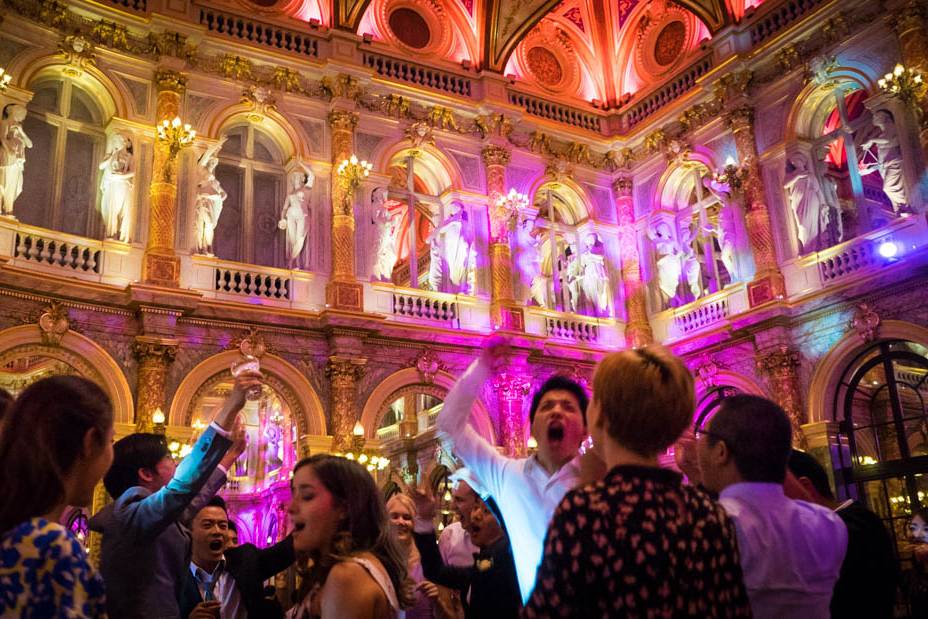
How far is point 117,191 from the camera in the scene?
12.5 meters

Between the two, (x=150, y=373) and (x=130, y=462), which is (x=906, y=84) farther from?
(x=130, y=462)

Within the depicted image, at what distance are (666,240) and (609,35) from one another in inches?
190

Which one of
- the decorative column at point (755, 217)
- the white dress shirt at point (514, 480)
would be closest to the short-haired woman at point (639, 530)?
the white dress shirt at point (514, 480)

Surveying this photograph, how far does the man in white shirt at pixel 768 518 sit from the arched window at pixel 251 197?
38.3 ft

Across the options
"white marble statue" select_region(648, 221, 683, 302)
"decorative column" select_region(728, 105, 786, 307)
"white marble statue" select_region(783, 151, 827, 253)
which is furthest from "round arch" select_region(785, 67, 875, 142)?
"white marble statue" select_region(648, 221, 683, 302)

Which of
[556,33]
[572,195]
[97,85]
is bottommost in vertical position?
[572,195]

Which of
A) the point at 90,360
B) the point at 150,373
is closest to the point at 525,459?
the point at 150,373

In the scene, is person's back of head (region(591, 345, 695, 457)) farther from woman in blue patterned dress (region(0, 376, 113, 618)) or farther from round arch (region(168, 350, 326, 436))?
round arch (region(168, 350, 326, 436))

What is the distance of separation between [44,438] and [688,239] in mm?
15052

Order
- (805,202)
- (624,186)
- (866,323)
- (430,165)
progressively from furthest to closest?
(624,186), (430,165), (805,202), (866,323)

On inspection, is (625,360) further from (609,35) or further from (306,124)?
(609,35)

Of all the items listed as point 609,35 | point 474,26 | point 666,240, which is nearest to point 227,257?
point 474,26

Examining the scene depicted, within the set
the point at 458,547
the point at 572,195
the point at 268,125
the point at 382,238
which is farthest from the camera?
the point at 572,195

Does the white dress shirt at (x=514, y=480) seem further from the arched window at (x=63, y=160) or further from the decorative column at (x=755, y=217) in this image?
the decorative column at (x=755, y=217)
